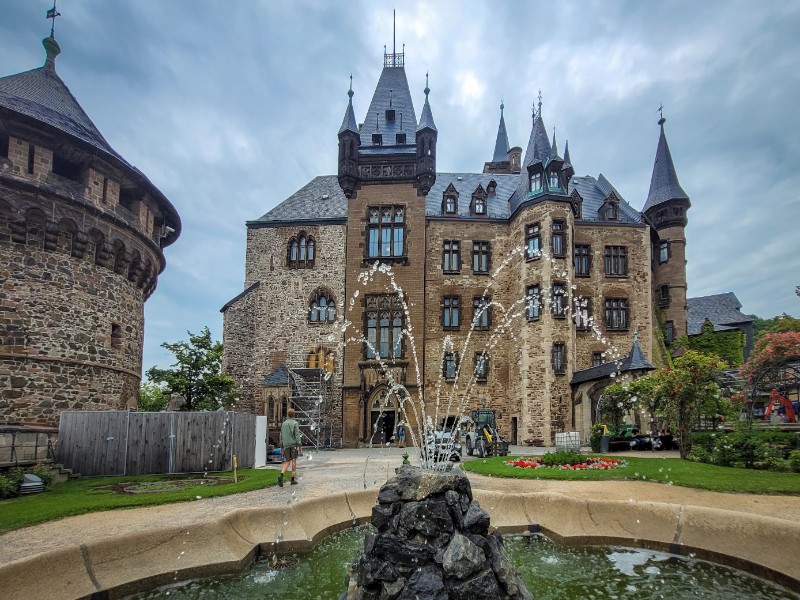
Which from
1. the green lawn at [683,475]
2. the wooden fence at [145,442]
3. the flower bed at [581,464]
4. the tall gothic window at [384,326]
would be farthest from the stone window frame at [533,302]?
the wooden fence at [145,442]

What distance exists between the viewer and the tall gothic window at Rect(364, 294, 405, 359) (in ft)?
107

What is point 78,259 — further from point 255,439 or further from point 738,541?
point 738,541

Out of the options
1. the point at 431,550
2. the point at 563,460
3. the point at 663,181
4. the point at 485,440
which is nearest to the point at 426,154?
the point at 663,181

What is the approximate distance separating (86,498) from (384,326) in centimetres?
2290

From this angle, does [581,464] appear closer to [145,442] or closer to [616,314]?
[145,442]

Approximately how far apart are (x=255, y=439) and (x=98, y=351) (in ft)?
24.1

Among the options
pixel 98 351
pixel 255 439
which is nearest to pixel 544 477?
pixel 255 439

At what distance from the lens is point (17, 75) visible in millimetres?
21969

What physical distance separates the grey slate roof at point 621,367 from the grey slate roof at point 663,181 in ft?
51.2

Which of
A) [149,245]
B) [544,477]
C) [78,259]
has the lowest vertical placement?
[544,477]

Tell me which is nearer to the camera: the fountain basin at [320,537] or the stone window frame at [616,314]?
the fountain basin at [320,537]

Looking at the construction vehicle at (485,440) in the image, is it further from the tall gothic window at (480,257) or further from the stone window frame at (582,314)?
the tall gothic window at (480,257)

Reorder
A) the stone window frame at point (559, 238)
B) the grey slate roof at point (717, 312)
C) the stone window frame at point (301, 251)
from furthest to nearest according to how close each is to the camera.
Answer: the grey slate roof at point (717, 312) < the stone window frame at point (301, 251) < the stone window frame at point (559, 238)

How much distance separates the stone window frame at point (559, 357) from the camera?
2997 cm
